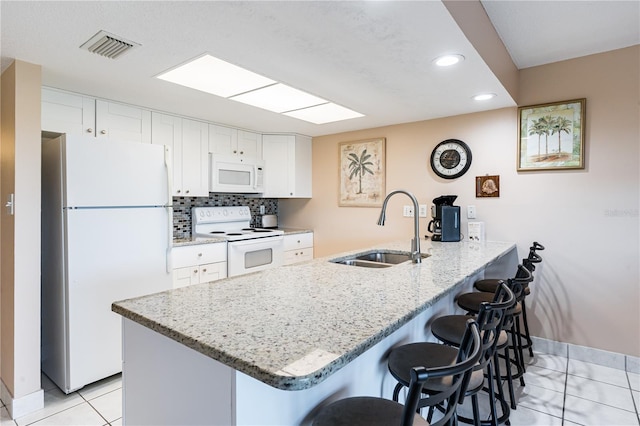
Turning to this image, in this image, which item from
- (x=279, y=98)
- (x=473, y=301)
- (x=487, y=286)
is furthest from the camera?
(x=279, y=98)

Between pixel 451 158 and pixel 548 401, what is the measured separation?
2019 mm

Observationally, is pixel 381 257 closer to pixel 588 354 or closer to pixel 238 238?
pixel 238 238

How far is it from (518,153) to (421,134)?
0.90 m

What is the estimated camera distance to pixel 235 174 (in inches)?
148

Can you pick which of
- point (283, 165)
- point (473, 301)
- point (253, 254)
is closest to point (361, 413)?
point (473, 301)

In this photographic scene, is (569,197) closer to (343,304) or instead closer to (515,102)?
(515,102)

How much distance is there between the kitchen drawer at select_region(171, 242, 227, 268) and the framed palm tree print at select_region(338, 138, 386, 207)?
150 cm

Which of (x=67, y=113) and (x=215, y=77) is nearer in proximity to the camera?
(x=215, y=77)

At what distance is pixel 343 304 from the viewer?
47.8 inches

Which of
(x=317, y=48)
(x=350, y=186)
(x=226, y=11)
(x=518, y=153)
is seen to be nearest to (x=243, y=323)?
(x=226, y=11)

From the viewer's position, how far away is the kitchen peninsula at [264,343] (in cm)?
83

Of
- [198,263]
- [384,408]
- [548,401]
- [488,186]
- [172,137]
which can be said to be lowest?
[548,401]

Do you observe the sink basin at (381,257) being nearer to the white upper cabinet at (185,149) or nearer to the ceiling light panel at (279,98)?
the ceiling light panel at (279,98)

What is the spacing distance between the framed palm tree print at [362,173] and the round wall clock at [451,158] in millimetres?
587
